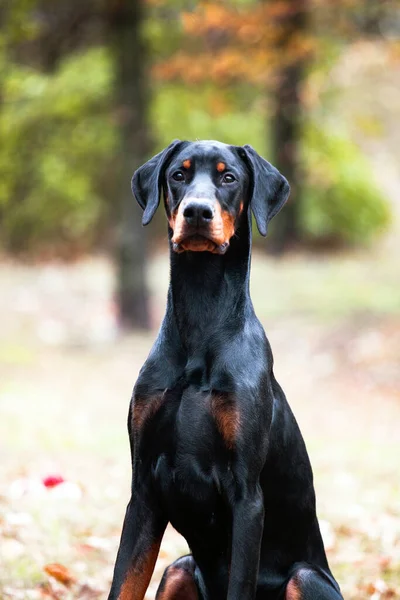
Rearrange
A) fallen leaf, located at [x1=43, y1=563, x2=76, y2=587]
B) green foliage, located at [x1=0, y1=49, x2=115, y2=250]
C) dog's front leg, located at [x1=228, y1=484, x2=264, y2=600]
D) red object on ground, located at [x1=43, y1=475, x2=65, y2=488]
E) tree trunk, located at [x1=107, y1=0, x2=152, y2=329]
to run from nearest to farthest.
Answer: dog's front leg, located at [x1=228, y1=484, x2=264, y2=600] → fallen leaf, located at [x1=43, y1=563, x2=76, y2=587] → red object on ground, located at [x1=43, y1=475, x2=65, y2=488] → tree trunk, located at [x1=107, y1=0, x2=152, y2=329] → green foliage, located at [x1=0, y1=49, x2=115, y2=250]

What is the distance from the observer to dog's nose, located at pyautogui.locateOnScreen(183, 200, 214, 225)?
126 inches

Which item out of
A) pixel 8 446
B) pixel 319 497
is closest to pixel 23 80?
pixel 8 446

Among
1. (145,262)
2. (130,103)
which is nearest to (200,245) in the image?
(130,103)

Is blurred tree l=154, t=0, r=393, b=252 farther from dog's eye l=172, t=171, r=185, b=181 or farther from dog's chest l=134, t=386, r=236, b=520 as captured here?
dog's chest l=134, t=386, r=236, b=520

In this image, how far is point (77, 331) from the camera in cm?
1193

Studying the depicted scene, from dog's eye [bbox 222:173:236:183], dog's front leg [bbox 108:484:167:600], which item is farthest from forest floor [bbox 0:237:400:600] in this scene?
dog's eye [bbox 222:173:236:183]

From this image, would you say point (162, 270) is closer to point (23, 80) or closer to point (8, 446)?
point (23, 80)

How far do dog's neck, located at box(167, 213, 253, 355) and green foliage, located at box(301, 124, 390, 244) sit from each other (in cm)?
1414

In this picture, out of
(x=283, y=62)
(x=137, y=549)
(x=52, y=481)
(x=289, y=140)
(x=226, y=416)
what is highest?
(x=283, y=62)

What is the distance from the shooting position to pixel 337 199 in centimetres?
1839

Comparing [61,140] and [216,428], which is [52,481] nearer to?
[216,428]

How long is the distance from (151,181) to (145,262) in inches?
316

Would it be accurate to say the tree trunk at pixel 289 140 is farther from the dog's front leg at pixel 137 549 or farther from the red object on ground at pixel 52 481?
the dog's front leg at pixel 137 549

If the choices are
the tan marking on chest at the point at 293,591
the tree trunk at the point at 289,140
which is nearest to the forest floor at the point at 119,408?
the tree trunk at the point at 289,140
